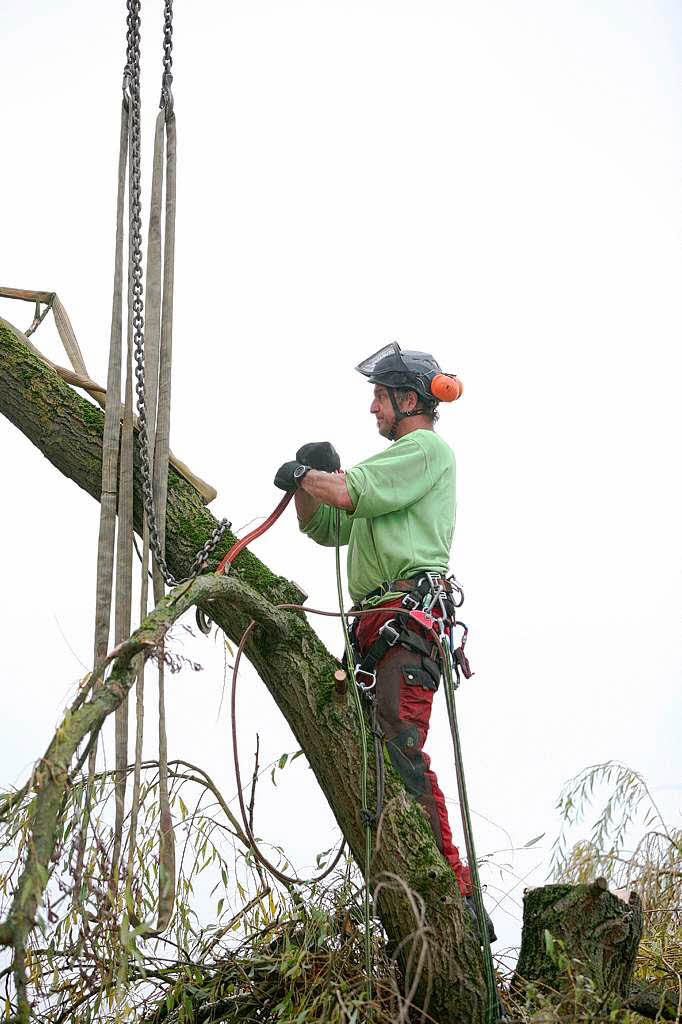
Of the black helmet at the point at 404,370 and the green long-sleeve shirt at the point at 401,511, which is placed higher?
the black helmet at the point at 404,370

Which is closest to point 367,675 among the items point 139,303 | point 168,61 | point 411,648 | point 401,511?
point 411,648

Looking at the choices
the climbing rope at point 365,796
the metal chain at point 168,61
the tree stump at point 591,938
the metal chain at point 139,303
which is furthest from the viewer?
the metal chain at point 168,61

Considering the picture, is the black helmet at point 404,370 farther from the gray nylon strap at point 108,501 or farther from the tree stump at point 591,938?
the tree stump at point 591,938

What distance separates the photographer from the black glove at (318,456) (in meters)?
3.29

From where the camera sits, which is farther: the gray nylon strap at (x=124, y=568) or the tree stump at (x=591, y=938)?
the gray nylon strap at (x=124, y=568)

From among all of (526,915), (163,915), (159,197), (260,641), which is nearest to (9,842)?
(163,915)

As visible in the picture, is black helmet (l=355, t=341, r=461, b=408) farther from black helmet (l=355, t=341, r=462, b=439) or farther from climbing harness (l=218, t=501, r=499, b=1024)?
climbing harness (l=218, t=501, r=499, b=1024)

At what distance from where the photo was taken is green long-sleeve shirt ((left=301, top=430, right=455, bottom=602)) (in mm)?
3273

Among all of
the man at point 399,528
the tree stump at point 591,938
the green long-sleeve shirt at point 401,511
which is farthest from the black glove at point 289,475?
the tree stump at point 591,938

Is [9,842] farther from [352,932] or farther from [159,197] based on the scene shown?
[159,197]

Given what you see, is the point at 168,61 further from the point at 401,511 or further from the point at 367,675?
the point at 367,675

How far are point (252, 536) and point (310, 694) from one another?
48cm

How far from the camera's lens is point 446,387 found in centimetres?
354

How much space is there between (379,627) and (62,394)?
119 cm
